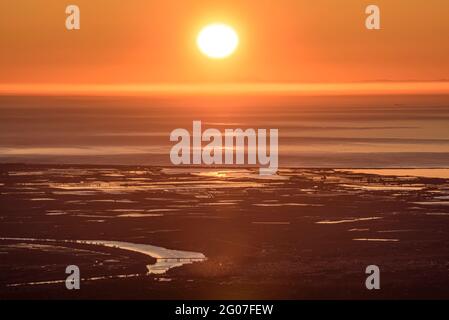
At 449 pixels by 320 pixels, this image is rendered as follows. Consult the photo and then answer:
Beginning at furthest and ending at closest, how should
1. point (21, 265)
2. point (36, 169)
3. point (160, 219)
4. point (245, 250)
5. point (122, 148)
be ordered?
point (122, 148) → point (36, 169) → point (160, 219) → point (245, 250) → point (21, 265)

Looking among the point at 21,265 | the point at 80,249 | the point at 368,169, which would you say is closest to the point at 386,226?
the point at 80,249

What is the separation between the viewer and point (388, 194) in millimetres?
32469

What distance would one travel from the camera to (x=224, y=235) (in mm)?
25203

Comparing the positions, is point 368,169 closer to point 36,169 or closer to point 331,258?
point 36,169

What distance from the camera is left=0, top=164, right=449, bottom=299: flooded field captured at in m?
20.0

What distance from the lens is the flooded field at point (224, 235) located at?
786 inches

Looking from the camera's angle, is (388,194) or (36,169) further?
(36,169)

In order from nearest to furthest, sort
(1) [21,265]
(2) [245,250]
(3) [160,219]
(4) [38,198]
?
(1) [21,265] → (2) [245,250] → (3) [160,219] → (4) [38,198]

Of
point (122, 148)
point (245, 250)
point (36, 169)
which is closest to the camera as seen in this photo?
point (245, 250)
